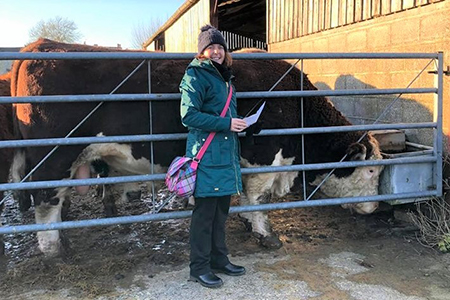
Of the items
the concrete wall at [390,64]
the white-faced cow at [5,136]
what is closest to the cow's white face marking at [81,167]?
the white-faced cow at [5,136]

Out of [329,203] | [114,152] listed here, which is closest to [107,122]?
[114,152]

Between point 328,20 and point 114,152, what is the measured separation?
14.6 feet

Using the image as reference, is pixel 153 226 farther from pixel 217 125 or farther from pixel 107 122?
pixel 217 125

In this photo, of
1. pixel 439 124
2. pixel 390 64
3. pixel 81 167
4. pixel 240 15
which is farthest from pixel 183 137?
pixel 240 15

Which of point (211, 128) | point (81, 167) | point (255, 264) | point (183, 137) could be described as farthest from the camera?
point (81, 167)

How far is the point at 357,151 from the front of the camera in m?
4.91

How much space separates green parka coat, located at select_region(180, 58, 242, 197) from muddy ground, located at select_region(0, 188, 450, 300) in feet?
2.90

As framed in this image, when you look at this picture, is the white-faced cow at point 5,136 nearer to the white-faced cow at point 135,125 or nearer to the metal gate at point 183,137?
the white-faced cow at point 135,125

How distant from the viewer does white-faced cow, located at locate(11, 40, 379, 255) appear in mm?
4203

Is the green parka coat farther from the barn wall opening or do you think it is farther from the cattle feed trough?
the barn wall opening

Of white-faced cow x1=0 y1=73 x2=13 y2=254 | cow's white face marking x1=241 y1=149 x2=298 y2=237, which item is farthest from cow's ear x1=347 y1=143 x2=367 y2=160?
white-faced cow x1=0 y1=73 x2=13 y2=254

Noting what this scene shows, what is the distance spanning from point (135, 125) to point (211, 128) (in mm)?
1185

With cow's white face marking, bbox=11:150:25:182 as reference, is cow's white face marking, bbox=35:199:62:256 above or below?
below

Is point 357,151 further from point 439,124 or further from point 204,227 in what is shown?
point 204,227
